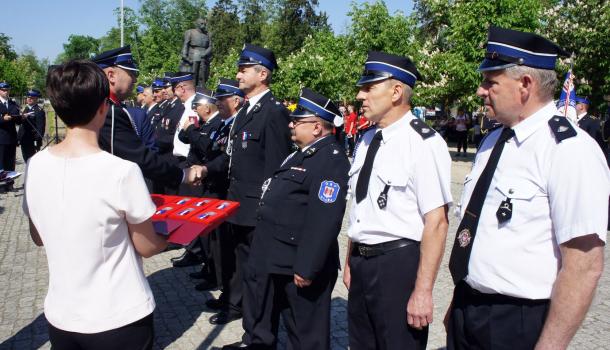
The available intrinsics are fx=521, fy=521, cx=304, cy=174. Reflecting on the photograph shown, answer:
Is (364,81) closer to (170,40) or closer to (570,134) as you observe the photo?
(570,134)

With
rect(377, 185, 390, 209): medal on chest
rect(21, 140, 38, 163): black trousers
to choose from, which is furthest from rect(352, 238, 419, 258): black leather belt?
rect(21, 140, 38, 163): black trousers

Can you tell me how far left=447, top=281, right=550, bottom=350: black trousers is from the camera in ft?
6.87

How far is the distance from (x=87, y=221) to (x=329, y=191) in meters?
1.60

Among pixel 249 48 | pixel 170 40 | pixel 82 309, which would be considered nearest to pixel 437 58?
pixel 249 48

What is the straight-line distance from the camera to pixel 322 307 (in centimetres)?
347

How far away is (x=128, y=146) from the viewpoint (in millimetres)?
3459

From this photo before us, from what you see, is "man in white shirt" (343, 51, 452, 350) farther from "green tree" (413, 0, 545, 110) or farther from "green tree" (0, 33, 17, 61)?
"green tree" (0, 33, 17, 61)

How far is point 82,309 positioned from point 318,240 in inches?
59.0

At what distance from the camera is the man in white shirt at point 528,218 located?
188 centimetres

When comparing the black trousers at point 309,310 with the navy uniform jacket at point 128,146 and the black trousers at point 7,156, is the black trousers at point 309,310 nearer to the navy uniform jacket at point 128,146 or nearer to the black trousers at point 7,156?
the navy uniform jacket at point 128,146

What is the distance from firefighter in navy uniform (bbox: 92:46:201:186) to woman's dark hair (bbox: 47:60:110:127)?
1319 mm

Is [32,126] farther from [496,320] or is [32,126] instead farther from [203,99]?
[496,320]

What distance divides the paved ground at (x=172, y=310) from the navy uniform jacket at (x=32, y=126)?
6.98 meters

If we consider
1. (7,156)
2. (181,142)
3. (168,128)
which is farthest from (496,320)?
(7,156)
